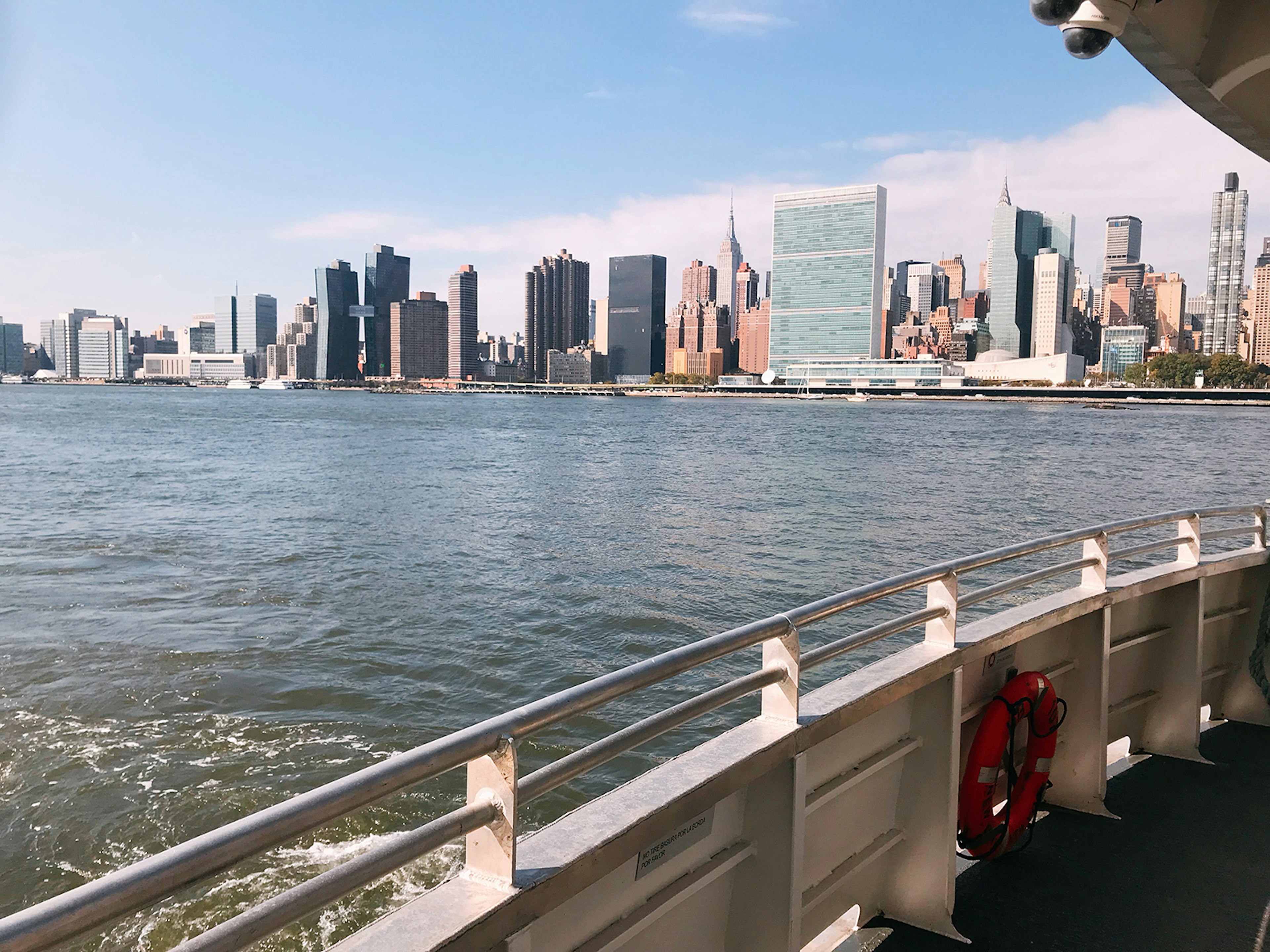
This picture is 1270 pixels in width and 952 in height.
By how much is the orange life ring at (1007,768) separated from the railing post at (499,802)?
112 inches

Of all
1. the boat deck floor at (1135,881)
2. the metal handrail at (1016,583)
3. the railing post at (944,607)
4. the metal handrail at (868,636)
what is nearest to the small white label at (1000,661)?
the metal handrail at (1016,583)

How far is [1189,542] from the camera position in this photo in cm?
575

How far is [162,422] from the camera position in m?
86.5

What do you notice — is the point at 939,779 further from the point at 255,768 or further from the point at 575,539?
the point at 575,539

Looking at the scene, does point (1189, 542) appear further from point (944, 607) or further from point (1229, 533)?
point (944, 607)

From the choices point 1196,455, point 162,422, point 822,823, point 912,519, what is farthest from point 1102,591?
point 162,422

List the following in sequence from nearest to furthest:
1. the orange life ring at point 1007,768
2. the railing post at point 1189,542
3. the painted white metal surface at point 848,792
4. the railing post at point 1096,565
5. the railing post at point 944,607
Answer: the painted white metal surface at point 848,792 → the railing post at point 944,607 → the orange life ring at point 1007,768 → the railing post at point 1096,565 → the railing post at point 1189,542

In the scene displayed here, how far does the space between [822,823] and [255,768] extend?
7912 mm

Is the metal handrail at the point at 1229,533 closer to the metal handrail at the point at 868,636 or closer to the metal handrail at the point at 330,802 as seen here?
the metal handrail at the point at 868,636

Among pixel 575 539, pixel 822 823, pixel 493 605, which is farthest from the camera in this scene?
pixel 575 539

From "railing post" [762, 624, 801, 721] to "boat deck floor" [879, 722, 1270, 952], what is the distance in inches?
54.5

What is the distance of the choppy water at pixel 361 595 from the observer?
8750 mm

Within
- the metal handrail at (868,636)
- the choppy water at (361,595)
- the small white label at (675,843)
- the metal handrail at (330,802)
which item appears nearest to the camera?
the metal handrail at (330,802)

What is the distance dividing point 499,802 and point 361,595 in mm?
16602
